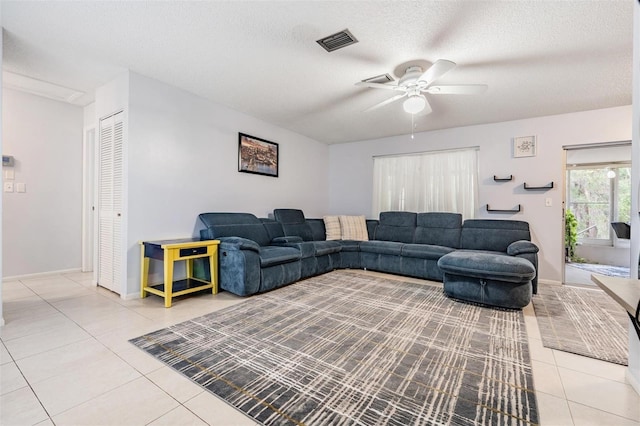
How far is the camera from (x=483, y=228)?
4.20m

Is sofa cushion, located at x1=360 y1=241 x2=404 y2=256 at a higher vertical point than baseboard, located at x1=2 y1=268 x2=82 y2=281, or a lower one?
higher

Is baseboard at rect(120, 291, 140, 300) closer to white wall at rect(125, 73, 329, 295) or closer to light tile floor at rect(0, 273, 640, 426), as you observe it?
white wall at rect(125, 73, 329, 295)

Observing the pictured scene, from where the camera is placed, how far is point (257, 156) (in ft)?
14.8

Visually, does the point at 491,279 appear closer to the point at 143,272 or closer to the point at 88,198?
the point at 143,272

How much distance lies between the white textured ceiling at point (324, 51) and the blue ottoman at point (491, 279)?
199 cm

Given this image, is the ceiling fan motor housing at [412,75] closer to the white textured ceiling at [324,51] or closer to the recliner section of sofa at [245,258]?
the white textured ceiling at [324,51]

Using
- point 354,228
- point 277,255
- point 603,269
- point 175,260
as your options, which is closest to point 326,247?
point 354,228

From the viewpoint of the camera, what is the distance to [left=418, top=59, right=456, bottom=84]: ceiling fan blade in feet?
7.39

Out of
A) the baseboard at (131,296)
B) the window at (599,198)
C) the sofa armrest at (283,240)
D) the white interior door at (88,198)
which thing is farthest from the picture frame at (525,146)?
the white interior door at (88,198)

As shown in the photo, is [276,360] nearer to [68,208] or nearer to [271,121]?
[271,121]

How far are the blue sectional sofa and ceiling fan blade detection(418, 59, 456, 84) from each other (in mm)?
1943

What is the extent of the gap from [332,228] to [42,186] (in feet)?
14.5

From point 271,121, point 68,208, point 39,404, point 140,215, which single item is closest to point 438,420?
point 39,404

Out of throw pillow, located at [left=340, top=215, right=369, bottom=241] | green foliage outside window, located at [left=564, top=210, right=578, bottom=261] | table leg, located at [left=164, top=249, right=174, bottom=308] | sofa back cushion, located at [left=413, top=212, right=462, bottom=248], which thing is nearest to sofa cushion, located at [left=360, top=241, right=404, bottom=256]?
throw pillow, located at [left=340, top=215, right=369, bottom=241]
